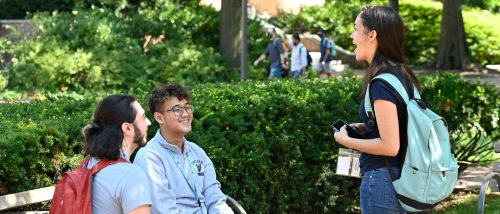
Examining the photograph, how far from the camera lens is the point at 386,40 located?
4.64 m

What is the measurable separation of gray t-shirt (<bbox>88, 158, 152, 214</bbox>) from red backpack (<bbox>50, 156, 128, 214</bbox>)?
40 mm

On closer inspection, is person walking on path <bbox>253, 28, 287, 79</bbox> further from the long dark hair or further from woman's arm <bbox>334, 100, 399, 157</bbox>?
woman's arm <bbox>334, 100, 399, 157</bbox>

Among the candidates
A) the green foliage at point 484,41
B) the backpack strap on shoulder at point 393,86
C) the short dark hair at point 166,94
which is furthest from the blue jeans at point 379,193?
the green foliage at point 484,41

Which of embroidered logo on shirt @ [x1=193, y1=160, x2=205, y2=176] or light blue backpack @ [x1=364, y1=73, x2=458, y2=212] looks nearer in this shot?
light blue backpack @ [x1=364, y1=73, x2=458, y2=212]

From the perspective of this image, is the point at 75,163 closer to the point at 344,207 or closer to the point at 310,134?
the point at 310,134

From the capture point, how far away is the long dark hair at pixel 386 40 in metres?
4.63

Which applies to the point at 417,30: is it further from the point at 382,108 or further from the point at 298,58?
the point at 382,108

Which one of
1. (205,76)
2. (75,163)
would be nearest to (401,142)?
(75,163)

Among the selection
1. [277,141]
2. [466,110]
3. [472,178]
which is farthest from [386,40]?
[472,178]

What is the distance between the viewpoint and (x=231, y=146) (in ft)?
22.2

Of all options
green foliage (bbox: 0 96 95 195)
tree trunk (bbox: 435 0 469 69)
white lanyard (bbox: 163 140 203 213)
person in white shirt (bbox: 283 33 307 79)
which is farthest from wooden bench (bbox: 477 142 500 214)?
tree trunk (bbox: 435 0 469 69)

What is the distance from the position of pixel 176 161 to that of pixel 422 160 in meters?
1.33

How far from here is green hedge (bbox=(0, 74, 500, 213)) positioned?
18.1ft

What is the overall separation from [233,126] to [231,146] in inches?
9.3
